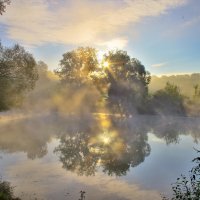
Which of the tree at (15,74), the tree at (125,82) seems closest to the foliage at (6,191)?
the tree at (15,74)

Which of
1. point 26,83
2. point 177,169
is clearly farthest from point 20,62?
point 177,169

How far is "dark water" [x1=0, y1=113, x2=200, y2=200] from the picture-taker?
23.0 meters

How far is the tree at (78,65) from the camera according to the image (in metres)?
110

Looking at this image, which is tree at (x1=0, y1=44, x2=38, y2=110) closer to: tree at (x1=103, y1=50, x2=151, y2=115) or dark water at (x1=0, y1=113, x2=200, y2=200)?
dark water at (x1=0, y1=113, x2=200, y2=200)

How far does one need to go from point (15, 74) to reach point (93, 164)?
35.5 feet

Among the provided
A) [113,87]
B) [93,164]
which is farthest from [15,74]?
[113,87]

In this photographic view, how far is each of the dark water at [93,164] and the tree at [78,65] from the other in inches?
2271

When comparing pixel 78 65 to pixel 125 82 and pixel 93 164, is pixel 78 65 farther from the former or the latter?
pixel 93 164

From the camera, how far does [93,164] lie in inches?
1254

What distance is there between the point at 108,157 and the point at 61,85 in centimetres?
7947

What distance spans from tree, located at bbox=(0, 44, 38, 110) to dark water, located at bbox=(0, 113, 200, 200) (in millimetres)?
6045

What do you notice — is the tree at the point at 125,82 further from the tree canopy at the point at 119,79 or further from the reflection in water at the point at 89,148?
the reflection in water at the point at 89,148

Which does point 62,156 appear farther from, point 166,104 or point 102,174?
point 166,104

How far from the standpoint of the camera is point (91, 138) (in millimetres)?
50438
